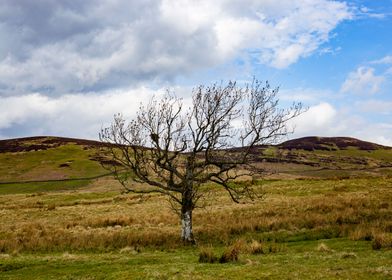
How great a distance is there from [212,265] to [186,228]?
32.3ft

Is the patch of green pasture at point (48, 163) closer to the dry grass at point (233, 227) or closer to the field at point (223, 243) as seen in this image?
the field at point (223, 243)

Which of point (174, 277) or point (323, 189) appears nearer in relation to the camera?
point (174, 277)

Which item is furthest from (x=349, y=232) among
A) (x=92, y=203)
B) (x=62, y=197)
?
(x=62, y=197)

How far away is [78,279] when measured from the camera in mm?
16312

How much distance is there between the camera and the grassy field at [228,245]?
1536 cm

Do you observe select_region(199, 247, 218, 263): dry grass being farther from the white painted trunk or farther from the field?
the white painted trunk

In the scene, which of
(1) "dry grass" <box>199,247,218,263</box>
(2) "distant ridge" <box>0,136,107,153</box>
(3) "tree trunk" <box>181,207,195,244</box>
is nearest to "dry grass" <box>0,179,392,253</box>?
(3) "tree trunk" <box>181,207,195,244</box>

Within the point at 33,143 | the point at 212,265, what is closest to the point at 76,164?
the point at 33,143

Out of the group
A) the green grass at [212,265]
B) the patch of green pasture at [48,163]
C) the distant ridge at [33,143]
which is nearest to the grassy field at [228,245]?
the green grass at [212,265]

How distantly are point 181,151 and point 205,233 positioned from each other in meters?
5.79

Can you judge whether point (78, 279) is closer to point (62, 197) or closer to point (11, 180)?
point (62, 197)

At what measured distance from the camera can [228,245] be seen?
80.4 feet

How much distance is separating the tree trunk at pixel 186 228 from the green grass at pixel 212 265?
1759 millimetres

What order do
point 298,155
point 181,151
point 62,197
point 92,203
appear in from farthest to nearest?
point 298,155 → point 62,197 → point 92,203 → point 181,151
